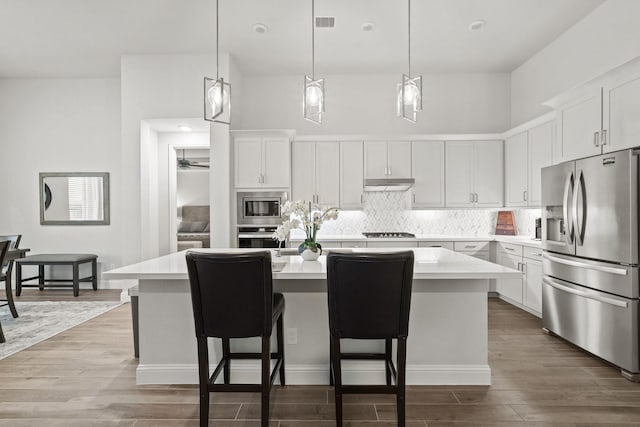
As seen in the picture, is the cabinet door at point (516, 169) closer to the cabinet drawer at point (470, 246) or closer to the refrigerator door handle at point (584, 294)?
the cabinet drawer at point (470, 246)

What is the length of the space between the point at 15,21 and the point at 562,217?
242 inches

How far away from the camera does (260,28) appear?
4211 millimetres

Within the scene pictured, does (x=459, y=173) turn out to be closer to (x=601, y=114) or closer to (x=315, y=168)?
(x=315, y=168)

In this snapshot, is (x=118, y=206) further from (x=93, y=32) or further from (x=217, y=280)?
(x=217, y=280)

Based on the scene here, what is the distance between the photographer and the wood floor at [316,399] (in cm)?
218

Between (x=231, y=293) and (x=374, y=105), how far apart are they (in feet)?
14.7

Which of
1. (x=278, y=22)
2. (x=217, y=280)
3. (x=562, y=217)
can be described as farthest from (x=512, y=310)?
(x=278, y=22)

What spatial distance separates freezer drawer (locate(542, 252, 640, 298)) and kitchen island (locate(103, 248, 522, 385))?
1.10 m

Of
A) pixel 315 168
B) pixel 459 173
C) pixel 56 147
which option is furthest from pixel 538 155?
pixel 56 147

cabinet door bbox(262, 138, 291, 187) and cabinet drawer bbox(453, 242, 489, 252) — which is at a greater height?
cabinet door bbox(262, 138, 291, 187)

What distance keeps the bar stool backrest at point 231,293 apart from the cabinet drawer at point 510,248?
3636 millimetres

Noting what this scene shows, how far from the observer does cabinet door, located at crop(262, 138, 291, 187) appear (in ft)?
16.8

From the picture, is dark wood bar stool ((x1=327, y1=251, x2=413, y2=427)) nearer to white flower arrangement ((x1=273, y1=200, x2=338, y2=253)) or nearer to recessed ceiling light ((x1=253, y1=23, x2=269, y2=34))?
white flower arrangement ((x1=273, y1=200, x2=338, y2=253))

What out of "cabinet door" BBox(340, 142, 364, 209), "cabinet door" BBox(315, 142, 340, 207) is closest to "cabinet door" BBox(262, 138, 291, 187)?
"cabinet door" BBox(315, 142, 340, 207)
